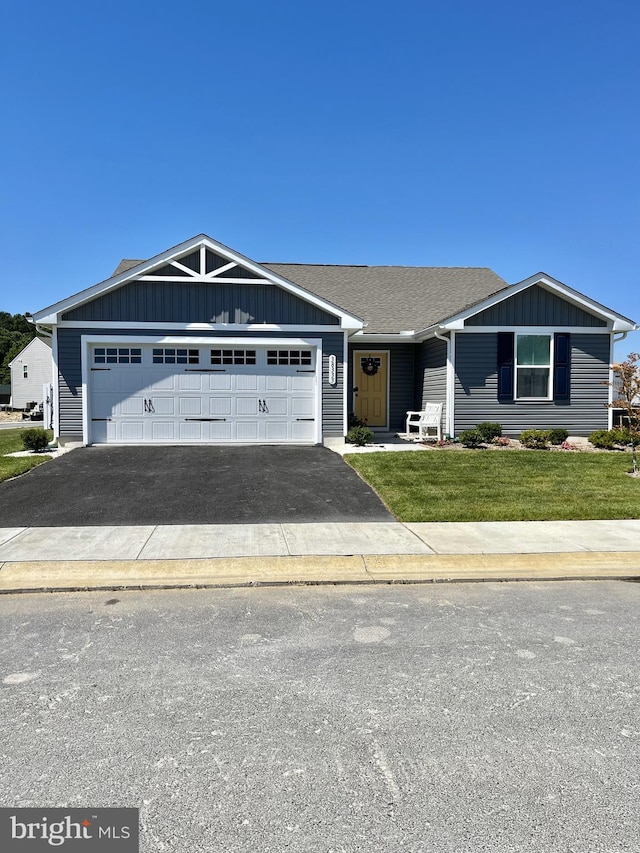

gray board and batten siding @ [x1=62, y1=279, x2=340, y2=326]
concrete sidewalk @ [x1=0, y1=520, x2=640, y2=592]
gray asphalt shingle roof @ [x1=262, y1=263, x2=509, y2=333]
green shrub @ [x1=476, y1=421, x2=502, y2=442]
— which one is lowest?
concrete sidewalk @ [x1=0, y1=520, x2=640, y2=592]

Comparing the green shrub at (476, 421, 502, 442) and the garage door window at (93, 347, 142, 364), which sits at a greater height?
the garage door window at (93, 347, 142, 364)

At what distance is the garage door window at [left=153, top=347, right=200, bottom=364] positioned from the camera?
14.9m

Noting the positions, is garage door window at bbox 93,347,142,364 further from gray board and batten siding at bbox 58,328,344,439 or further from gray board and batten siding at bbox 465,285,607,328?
gray board and batten siding at bbox 465,285,607,328

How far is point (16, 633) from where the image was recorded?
4.61 m

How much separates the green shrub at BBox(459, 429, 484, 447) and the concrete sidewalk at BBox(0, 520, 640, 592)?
7028 mm

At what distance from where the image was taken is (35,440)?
13.9 m

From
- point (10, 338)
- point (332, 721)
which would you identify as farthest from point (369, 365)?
point (10, 338)

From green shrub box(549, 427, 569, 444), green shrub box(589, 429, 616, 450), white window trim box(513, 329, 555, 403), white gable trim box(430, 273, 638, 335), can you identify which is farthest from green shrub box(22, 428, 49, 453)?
green shrub box(589, 429, 616, 450)

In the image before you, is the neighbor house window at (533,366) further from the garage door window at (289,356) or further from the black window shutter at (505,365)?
the garage door window at (289,356)

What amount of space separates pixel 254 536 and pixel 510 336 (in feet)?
36.0

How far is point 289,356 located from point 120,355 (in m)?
4.17

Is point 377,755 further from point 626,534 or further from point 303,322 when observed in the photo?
point 303,322

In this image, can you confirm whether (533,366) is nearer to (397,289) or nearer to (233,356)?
(397,289)

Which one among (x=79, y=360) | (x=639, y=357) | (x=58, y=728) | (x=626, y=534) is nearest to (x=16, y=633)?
(x=58, y=728)
